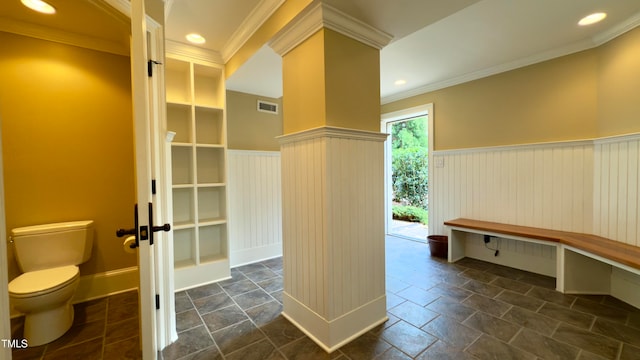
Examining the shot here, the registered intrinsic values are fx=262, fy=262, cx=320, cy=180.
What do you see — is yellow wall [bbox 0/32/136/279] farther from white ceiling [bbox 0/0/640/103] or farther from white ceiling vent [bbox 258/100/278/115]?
white ceiling vent [bbox 258/100/278/115]

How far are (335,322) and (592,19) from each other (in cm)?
343

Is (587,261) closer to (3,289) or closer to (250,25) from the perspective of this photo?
(250,25)

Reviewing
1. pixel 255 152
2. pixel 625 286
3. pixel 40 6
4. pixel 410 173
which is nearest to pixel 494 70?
pixel 625 286

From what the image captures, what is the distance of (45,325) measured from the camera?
1.95 m

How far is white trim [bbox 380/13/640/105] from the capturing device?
2439mm

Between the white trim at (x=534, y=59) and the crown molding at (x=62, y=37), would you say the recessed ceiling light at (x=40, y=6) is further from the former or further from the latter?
the white trim at (x=534, y=59)

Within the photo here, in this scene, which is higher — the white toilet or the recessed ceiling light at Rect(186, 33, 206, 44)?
the recessed ceiling light at Rect(186, 33, 206, 44)

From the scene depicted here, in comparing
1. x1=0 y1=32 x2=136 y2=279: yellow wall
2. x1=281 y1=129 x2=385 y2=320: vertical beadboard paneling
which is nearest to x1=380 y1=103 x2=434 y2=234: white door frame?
x1=281 y1=129 x2=385 y2=320: vertical beadboard paneling

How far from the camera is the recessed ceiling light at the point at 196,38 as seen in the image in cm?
261

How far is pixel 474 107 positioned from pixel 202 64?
11.7ft

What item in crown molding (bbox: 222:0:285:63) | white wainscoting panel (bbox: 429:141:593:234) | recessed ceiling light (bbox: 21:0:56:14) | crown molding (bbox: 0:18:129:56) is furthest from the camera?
white wainscoting panel (bbox: 429:141:593:234)

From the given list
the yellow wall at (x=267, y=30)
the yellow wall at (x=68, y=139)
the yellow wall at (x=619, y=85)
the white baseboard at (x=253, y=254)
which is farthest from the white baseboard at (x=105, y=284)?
the yellow wall at (x=619, y=85)

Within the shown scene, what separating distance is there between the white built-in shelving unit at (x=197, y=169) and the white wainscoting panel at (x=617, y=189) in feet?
13.2

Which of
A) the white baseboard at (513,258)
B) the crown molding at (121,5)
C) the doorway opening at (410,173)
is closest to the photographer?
the crown molding at (121,5)
